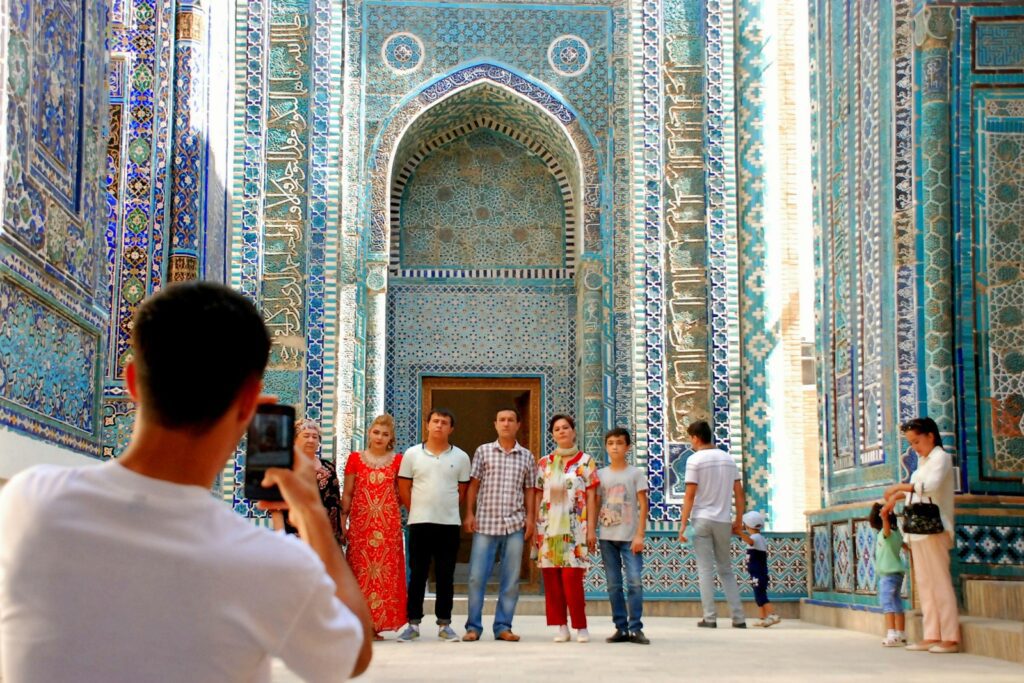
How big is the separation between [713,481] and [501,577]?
2078mm

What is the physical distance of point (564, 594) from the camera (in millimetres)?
7000

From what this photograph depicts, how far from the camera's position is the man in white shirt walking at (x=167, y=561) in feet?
4.08

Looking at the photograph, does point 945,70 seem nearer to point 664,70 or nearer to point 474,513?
point 474,513

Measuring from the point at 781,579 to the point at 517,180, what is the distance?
4.86m

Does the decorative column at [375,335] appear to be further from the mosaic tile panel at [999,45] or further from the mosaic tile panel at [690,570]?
the mosaic tile panel at [999,45]

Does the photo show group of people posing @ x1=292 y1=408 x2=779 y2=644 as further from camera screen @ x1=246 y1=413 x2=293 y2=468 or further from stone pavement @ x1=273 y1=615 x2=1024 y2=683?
camera screen @ x1=246 y1=413 x2=293 y2=468

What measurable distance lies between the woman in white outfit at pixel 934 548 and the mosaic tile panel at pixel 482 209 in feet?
21.1

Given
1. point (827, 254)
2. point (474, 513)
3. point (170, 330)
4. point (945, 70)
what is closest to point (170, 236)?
point (474, 513)

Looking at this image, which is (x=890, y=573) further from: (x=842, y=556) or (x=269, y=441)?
(x=269, y=441)

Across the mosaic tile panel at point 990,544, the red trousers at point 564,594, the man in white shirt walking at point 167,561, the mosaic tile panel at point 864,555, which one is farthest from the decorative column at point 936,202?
the man in white shirt walking at point 167,561

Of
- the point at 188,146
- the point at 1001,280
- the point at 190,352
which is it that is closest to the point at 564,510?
the point at 1001,280

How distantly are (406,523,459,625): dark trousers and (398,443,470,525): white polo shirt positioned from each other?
0.07m

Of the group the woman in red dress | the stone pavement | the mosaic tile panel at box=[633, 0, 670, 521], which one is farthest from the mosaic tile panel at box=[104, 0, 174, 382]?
the mosaic tile panel at box=[633, 0, 670, 521]

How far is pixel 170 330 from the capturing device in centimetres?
131
